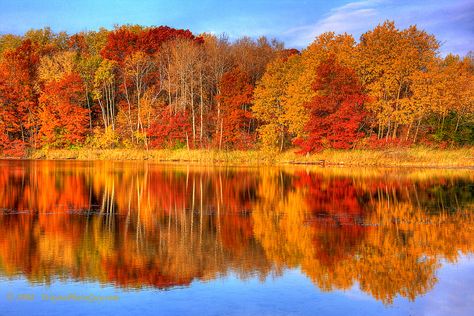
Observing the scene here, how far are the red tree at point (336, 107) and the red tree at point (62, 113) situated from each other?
88.4 ft

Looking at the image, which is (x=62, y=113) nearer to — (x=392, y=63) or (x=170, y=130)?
(x=170, y=130)

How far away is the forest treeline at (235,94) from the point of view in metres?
47.3

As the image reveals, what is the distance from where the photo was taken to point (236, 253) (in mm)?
13203

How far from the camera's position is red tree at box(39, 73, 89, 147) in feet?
197

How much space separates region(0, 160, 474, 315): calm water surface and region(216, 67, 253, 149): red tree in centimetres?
3003

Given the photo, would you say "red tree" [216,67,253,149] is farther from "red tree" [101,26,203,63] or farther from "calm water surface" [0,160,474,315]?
"calm water surface" [0,160,474,315]

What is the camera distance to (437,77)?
46312mm

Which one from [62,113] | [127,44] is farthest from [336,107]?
[62,113]

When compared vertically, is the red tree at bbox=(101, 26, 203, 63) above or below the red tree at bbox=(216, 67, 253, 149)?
above

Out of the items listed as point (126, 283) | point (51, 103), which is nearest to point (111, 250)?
point (126, 283)

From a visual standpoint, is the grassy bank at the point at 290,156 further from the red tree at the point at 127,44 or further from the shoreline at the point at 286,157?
the red tree at the point at 127,44

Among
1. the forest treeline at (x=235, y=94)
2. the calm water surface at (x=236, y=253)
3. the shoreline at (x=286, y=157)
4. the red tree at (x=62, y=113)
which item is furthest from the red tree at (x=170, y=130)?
the calm water surface at (x=236, y=253)

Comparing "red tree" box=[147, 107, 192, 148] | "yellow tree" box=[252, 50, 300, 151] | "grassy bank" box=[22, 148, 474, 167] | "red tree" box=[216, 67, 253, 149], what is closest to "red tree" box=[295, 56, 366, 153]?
"grassy bank" box=[22, 148, 474, 167]

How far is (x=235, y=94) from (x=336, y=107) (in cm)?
1184
